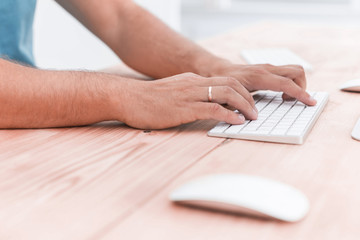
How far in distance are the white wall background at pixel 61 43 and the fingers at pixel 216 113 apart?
165cm

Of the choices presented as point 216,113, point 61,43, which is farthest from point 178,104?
point 61,43

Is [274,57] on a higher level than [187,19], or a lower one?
higher

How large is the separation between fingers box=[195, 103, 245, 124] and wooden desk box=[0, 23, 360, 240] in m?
0.03

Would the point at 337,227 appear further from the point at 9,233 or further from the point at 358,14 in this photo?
the point at 358,14

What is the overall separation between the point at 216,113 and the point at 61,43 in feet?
6.01

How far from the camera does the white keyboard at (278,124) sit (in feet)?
2.63

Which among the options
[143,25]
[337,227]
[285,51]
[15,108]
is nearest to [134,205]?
[337,227]

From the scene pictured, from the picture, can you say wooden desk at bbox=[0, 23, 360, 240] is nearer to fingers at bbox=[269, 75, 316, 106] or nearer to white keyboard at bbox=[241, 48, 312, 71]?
fingers at bbox=[269, 75, 316, 106]

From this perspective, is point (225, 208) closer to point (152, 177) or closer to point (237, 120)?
point (152, 177)

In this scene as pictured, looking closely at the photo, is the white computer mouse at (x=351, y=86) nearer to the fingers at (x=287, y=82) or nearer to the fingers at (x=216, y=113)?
the fingers at (x=287, y=82)

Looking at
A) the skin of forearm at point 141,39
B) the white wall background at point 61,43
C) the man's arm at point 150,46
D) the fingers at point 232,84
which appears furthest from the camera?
the white wall background at point 61,43

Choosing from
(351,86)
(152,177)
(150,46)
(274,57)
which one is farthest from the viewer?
(274,57)

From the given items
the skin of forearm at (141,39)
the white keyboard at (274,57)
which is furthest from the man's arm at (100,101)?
the white keyboard at (274,57)

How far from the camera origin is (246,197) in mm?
534
